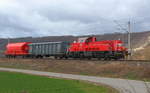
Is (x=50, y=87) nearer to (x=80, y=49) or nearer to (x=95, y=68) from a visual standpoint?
(x=95, y=68)

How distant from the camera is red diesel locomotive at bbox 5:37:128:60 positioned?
145ft

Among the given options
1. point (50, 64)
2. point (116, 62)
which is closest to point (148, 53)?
point (50, 64)

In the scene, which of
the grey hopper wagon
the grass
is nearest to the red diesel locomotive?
the grey hopper wagon

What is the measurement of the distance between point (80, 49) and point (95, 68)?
10.3 meters

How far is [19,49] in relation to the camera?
6938cm

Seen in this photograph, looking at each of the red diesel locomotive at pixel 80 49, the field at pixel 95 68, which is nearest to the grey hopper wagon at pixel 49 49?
the red diesel locomotive at pixel 80 49

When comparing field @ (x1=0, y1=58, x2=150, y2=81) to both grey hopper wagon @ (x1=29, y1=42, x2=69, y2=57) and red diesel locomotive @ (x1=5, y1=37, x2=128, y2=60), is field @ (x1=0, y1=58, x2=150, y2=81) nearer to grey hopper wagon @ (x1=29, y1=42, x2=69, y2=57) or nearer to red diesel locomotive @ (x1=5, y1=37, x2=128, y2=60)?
red diesel locomotive @ (x1=5, y1=37, x2=128, y2=60)

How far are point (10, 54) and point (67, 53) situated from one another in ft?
79.3

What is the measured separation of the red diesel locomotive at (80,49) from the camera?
145 ft

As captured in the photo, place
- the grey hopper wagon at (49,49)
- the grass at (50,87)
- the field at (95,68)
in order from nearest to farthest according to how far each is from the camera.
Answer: the grass at (50,87), the field at (95,68), the grey hopper wagon at (49,49)

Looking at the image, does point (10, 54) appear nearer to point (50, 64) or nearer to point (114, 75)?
point (50, 64)

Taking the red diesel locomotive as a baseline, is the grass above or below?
below

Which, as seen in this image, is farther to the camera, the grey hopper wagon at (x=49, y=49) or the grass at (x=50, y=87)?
the grey hopper wagon at (x=49, y=49)

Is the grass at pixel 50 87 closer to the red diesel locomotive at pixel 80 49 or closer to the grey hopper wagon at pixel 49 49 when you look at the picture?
the red diesel locomotive at pixel 80 49
